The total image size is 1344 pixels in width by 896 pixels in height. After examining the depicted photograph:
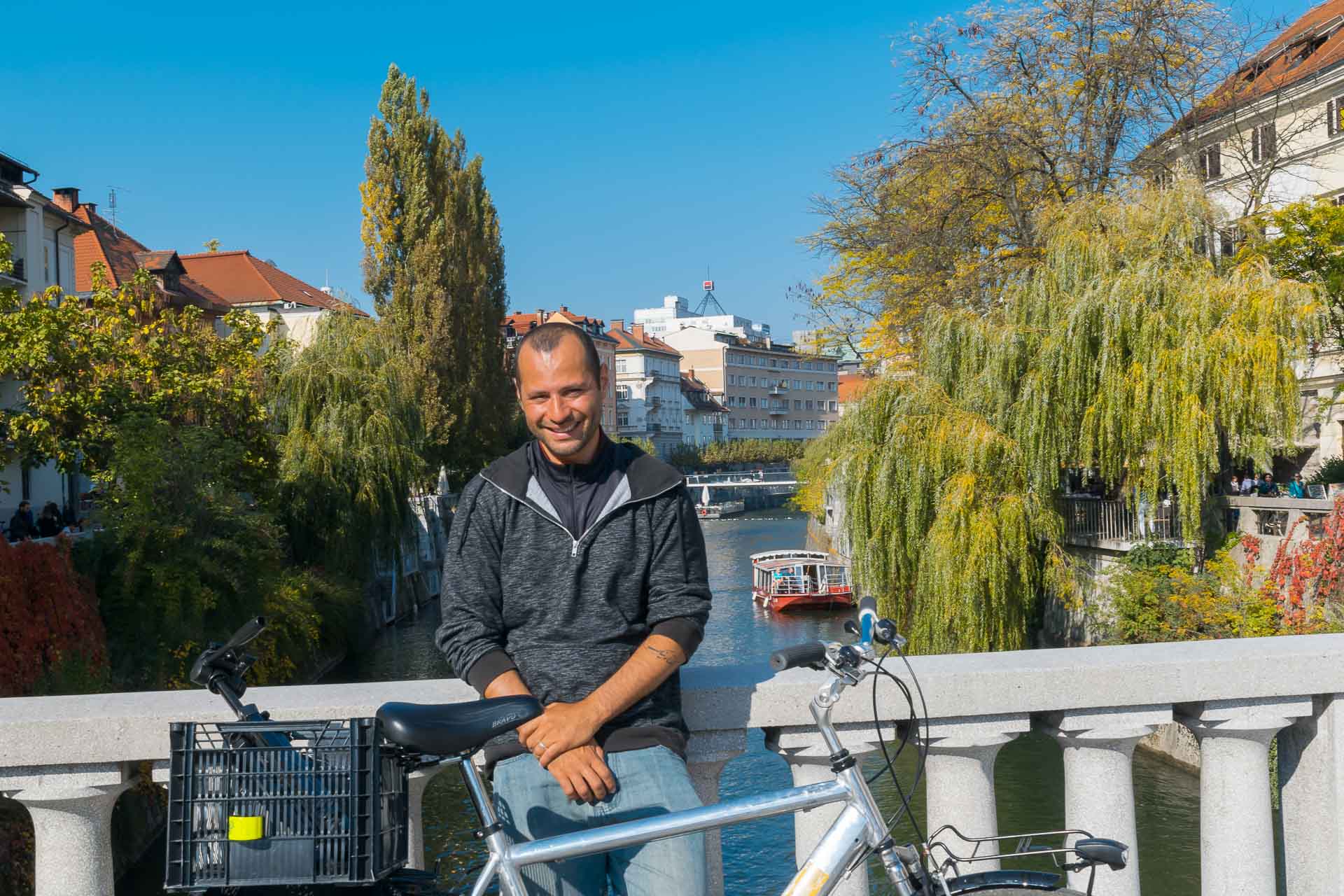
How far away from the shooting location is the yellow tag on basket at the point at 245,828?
7.22 feet

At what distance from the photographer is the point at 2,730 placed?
2.73 m

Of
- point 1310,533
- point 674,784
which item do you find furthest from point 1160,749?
point 674,784

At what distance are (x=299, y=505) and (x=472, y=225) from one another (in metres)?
16.5

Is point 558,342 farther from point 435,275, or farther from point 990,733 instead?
point 435,275

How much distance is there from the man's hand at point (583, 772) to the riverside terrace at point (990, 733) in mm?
439

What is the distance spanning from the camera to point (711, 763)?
297cm

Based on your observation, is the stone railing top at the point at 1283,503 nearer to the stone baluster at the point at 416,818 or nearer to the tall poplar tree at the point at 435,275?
the stone baluster at the point at 416,818

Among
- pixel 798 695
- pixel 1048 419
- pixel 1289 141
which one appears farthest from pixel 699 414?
pixel 798 695

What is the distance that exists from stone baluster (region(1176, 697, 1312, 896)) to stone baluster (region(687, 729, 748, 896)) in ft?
3.65

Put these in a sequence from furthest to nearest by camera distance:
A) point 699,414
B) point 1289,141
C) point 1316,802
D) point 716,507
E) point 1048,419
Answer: point 699,414 < point 716,507 < point 1289,141 < point 1048,419 < point 1316,802

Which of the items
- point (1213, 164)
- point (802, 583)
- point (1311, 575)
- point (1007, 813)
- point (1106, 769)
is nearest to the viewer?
point (1106, 769)

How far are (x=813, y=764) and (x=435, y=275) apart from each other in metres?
36.7

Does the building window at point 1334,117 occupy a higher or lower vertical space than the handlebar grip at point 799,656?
higher

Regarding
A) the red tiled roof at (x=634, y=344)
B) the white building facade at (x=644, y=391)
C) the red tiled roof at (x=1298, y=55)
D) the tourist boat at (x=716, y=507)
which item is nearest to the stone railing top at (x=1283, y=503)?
the red tiled roof at (x=1298, y=55)
